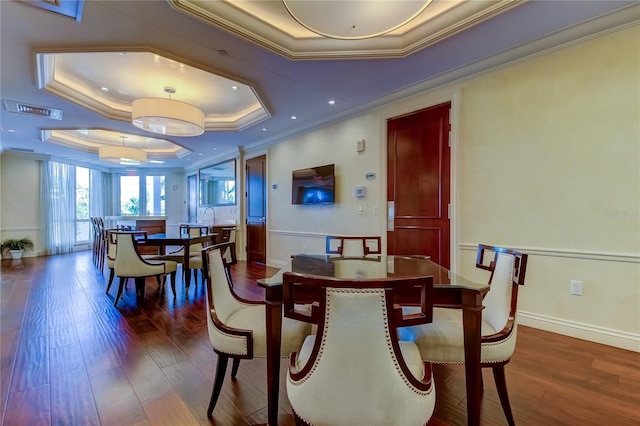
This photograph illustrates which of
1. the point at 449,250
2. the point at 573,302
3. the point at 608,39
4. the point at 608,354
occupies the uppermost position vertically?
the point at 608,39

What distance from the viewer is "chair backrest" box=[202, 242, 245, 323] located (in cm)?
154

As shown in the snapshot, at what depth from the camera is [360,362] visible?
89cm

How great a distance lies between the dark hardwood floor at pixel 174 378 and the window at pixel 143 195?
7.05 metres

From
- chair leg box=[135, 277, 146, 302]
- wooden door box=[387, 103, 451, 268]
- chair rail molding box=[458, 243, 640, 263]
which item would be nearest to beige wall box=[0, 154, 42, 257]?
chair leg box=[135, 277, 146, 302]

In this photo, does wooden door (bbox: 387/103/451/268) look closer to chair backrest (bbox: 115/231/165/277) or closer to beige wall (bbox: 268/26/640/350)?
beige wall (bbox: 268/26/640/350)

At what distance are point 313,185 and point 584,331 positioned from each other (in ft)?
11.9

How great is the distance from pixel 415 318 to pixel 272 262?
4996 millimetres

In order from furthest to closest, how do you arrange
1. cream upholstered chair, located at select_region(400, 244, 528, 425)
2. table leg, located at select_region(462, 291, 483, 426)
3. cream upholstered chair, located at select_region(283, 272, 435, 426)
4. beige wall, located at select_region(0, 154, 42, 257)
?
beige wall, located at select_region(0, 154, 42, 257) < cream upholstered chair, located at select_region(400, 244, 528, 425) < table leg, located at select_region(462, 291, 483, 426) < cream upholstered chair, located at select_region(283, 272, 435, 426)

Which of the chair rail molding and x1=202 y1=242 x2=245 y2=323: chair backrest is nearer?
x1=202 y1=242 x2=245 y2=323: chair backrest

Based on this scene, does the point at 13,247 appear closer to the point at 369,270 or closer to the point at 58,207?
the point at 58,207

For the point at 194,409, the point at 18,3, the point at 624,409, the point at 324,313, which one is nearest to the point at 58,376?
the point at 194,409

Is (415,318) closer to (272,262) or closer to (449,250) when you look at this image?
(449,250)

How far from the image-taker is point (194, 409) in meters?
1.58

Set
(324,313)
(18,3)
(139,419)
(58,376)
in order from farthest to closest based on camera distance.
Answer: (18,3)
(58,376)
(139,419)
(324,313)
